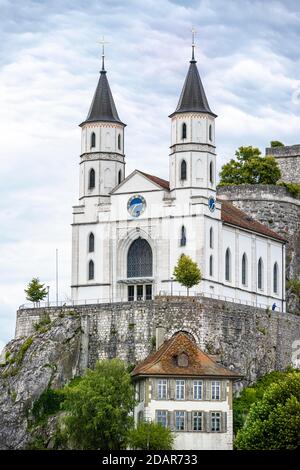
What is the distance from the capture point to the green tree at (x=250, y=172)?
574 ft

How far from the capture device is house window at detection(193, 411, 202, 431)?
133125 mm

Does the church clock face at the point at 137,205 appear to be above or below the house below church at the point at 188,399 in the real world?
above

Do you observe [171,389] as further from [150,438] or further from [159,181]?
[159,181]

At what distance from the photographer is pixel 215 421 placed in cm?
13375

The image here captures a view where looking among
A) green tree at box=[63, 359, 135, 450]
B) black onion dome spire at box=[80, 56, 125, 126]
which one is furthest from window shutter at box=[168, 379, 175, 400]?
black onion dome spire at box=[80, 56, 125, 126]

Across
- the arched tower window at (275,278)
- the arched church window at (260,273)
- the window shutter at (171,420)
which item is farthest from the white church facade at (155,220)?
the window shutter at (171,420)

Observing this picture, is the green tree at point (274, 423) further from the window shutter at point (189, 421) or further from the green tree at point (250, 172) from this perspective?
the green tree at point (250, 172)

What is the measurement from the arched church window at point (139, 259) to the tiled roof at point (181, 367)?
1353 cm

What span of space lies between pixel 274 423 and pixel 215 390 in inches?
310

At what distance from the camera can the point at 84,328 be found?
145 metres

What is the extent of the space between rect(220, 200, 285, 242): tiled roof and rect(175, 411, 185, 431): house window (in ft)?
73.8

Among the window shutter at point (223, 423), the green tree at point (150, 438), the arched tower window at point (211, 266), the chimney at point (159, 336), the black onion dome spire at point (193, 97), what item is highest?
the black onion dome spire at point (193, 97)
